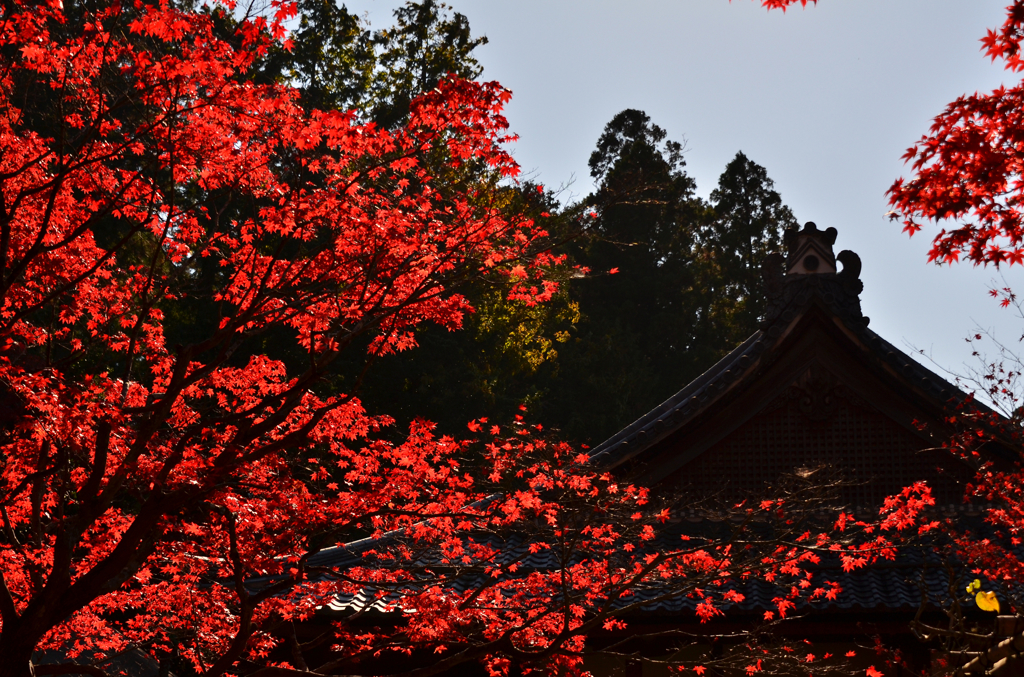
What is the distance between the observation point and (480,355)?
27391mm

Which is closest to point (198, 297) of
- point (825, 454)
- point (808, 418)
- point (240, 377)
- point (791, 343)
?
point (240, 377)

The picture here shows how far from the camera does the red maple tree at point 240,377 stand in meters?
6.31

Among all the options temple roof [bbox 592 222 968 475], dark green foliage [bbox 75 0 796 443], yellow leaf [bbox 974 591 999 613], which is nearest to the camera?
yellow leaf [bbox 974 591 999 613]

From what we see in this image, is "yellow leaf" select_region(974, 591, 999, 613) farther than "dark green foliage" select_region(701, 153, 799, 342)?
No

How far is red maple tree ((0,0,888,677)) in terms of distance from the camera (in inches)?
249

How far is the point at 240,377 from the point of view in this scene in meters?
8.49

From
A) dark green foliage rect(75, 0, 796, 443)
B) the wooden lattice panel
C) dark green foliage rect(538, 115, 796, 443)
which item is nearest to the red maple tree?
the wooden lattice panel

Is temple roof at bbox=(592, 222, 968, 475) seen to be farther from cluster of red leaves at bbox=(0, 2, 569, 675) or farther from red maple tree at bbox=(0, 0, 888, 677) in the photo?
cluster of red leaves at bbox=(0, 2, 569, 675)

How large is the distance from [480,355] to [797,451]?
16676mm

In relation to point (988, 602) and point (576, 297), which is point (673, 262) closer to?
point (576, 297)

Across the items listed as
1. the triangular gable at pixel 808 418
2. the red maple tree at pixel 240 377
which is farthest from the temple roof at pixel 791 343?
the red maple tree at pixel 240 377

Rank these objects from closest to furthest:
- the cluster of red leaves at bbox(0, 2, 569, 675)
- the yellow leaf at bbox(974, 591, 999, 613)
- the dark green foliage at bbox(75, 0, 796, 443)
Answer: the yellow leaf at bbox(974, 591, 999, 613), the cluster of red leaves at bbox(0, 2, 569, 675), the dark green foliage at bbox(75, 0, 796, 443)

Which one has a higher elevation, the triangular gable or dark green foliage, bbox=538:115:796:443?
dark green foliage, bbox=538:115:796:443

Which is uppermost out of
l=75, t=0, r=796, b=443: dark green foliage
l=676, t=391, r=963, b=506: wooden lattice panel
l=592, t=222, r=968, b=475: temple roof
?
l=75, t=0, r=796, b=443: dark green foliage
